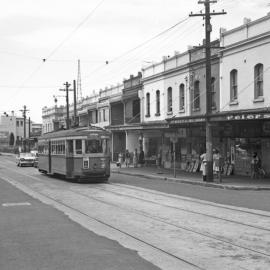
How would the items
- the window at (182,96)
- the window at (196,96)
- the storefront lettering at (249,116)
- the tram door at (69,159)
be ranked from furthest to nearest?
the window at (182,96)
the window at (196,96)
the tram door at (69,159)
the storefront lettering at (249,116)

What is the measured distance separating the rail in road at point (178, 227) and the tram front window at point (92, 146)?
24.0ft

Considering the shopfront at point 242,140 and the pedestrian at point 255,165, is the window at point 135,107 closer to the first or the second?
the shopfront at point 242,140

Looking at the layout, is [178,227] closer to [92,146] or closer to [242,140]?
[92,146]

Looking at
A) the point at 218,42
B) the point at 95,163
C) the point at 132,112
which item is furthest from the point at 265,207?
the point at 132,112

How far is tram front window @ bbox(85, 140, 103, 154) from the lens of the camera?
88.8 feet

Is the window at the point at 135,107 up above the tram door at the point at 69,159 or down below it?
above

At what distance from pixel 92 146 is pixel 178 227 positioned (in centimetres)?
1577

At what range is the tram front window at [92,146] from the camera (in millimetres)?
27078

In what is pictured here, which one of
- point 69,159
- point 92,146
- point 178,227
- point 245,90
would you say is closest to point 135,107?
point 245,90

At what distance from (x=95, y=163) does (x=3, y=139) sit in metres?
126

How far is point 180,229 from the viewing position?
1148cm

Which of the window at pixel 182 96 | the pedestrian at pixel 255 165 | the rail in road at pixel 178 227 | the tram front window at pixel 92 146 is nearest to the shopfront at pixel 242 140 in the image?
the pedestrian at pixel 255 165

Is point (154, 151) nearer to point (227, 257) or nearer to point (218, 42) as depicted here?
point (218, 42)

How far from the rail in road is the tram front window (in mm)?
7308
